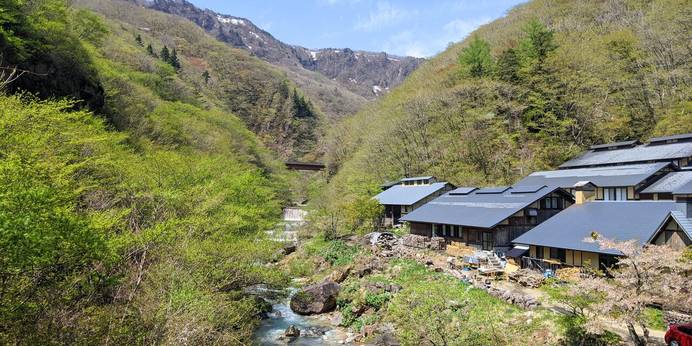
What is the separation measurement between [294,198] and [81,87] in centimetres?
4921

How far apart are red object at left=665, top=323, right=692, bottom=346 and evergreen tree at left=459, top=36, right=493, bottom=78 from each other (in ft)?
144

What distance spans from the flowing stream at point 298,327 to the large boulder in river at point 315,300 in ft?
1.53

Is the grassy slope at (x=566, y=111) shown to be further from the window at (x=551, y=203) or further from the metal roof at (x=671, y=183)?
the metal roof at (x=671, y=183)

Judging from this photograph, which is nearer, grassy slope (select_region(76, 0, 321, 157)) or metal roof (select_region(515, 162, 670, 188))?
metal roof (select_region(515, 162, 670, 188))

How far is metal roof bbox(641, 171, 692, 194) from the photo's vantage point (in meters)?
24.5

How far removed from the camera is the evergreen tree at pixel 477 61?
52.3 meters

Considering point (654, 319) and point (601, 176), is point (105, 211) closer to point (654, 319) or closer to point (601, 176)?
point (654, 319)

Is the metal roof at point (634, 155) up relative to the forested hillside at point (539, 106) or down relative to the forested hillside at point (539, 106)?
down

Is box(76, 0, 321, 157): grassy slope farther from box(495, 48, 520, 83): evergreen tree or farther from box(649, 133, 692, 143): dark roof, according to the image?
box(649, 133, 692, 143): dark roof

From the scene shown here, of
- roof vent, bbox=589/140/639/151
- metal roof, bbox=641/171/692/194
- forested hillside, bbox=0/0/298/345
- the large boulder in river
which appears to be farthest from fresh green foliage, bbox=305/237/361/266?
roof vent, bbox=589/140/639/151

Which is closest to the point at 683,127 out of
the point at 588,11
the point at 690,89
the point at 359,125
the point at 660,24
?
the point at 690,89

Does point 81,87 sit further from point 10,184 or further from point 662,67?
point 662,67

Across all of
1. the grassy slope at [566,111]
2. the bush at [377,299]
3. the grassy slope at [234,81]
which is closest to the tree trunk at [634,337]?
the bush at [377,299]

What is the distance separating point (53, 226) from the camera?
6.64 metres
